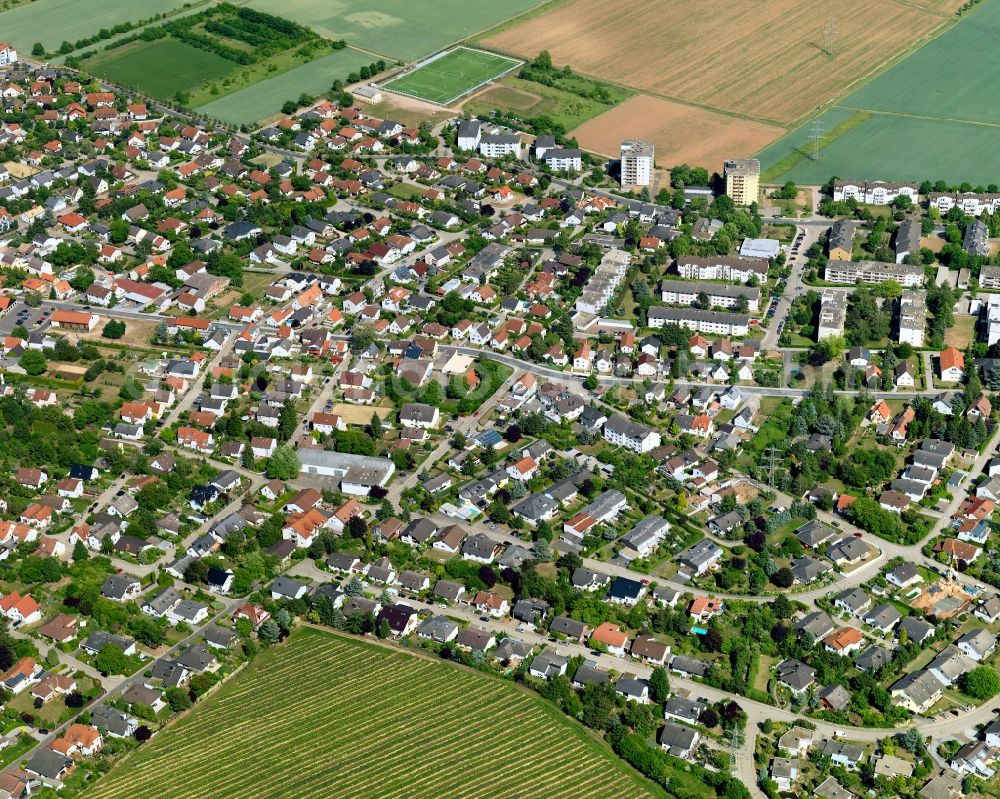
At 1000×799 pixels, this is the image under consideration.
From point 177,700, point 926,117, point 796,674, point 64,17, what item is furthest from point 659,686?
point 64,17

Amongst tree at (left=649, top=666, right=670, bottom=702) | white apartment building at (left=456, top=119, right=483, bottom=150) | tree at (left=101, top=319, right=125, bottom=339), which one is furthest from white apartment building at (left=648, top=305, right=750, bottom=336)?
tree at (left=101, top=319, right=125, bottom=339)

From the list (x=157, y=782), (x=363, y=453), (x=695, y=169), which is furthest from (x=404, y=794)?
(x=695, y=169)

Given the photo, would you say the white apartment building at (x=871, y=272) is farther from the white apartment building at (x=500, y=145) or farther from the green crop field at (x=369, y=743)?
the green crop field at (x=369, y=743)

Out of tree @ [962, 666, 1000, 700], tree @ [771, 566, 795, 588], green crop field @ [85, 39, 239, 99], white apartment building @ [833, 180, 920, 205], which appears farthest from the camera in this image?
green crop field @ [85, 39, 239, 99]

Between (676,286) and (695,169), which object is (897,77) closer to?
(695,169)

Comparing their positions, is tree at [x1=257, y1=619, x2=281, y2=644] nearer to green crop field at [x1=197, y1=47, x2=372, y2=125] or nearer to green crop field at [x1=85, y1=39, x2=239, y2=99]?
green crop field at [x1=197, y1=47, x2=372, y2=125]

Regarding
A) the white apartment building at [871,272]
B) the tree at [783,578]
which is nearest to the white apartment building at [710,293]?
the white apartment building at [871,272]
